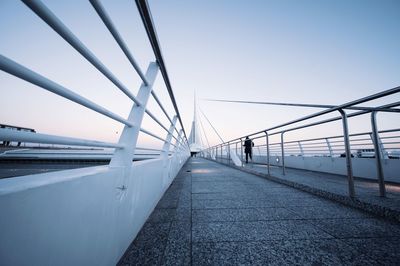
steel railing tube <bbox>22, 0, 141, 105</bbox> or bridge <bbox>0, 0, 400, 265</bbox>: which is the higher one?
steel railing tube <bbox>22, 0, 141, 105</bbox>

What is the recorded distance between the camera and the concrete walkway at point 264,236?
0.97m

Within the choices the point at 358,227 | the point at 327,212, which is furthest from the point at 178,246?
the point at 327,212

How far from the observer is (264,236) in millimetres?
1217

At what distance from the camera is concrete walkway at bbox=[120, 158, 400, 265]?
965mm

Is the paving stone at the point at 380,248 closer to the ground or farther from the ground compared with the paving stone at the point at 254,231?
farther from the ground

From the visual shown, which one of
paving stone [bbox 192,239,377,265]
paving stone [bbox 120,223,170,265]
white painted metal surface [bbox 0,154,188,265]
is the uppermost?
white painted metal surface [bbox 0,154,188,265]

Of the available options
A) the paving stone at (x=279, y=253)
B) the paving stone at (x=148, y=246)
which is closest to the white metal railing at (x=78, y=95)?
the paving stone at (x=148, y=246)

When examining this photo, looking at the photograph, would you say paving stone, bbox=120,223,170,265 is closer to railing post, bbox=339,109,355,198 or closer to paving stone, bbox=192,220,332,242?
paving stone, bbox=192,220,332,242

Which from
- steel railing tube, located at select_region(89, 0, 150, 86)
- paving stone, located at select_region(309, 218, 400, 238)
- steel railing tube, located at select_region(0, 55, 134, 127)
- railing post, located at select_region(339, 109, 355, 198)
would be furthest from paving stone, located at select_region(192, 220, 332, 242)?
steel railing tube, located at select_region(89, 0, 150, 86)

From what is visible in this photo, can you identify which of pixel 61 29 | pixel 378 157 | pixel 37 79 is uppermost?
pixel 61 29

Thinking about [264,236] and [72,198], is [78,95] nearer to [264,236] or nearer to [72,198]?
[72,198]

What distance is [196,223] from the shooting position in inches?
57.1

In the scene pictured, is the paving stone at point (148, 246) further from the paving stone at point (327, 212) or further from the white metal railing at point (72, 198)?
the paving stone at point (327, 212)

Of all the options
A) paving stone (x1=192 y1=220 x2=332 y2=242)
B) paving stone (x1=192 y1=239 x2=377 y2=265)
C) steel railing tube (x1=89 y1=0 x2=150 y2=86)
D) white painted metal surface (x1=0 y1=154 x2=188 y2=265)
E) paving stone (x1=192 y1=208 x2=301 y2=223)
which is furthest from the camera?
paving stone (x1=192 y1=208 x2=301 y2=223)
